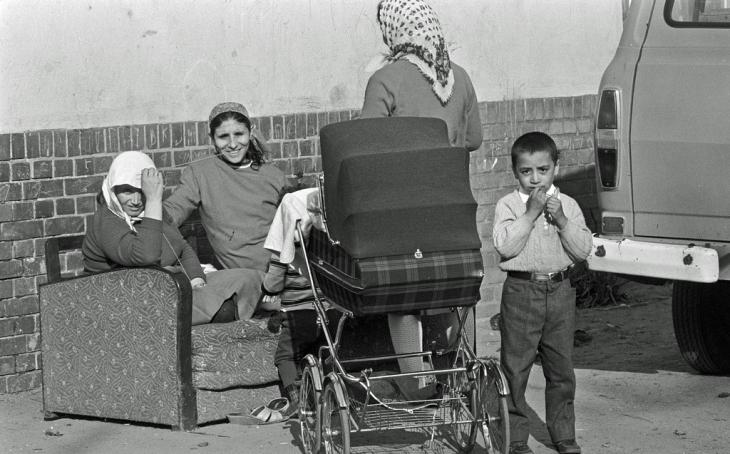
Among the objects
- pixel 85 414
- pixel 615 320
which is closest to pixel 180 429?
pixel 85 414

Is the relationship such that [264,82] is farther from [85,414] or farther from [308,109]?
[85,414]

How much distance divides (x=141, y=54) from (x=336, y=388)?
2951 millimetres

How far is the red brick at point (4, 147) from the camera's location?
7164mm

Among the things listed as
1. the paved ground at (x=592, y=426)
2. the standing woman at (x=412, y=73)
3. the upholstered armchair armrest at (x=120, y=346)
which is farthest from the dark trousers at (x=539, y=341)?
the upholstered armchair armrest at (x=120, y=346)

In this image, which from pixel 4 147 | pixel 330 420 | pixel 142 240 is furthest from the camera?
pixel 4 147

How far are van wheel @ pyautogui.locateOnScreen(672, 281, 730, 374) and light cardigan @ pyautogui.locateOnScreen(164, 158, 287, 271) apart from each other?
2381 mm

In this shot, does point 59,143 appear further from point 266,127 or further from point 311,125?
point 311,125

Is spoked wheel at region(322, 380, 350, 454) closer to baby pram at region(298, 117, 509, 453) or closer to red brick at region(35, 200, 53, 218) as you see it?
baby pram at region(298, 117, 509, 453)

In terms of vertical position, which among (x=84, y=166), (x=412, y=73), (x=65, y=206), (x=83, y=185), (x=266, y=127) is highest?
(x=412, y=73)

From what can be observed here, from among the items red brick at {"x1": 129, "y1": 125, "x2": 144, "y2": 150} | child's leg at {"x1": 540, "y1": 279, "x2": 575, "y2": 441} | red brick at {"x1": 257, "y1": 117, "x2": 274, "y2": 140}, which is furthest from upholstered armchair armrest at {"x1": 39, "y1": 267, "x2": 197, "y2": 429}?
red brick at {"x1": 257, "y1": 117, "x2": 274, "y2": 140}

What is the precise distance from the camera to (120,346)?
6.61 meters

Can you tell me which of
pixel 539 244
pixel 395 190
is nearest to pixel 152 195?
pixel 395 190

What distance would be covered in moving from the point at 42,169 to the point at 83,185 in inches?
10.7

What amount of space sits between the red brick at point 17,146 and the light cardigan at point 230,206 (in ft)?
2.64
